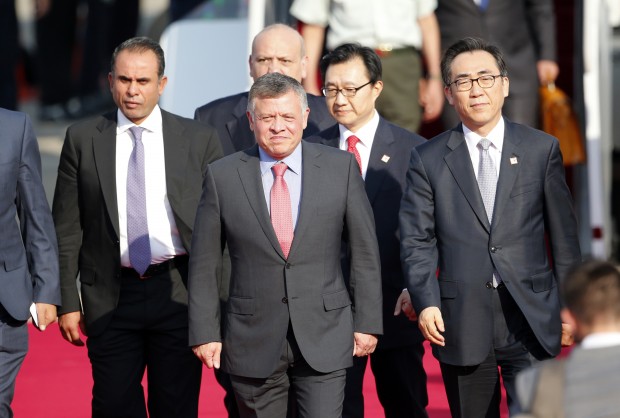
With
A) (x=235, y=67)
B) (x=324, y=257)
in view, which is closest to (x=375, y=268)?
(x=324, y=257)

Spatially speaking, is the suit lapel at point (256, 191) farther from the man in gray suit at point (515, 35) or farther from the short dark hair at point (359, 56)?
the man in gray suit at point (515, 35)

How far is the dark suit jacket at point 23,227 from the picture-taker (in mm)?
5645

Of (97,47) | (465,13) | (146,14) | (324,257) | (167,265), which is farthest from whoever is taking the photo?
(146,14)

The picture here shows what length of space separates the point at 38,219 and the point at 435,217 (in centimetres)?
151

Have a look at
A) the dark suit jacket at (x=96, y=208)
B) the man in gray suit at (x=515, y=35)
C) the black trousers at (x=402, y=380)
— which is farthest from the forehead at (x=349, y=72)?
the man in gray suit at (x=515, y=35)

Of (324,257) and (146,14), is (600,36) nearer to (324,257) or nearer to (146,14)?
(324,257)

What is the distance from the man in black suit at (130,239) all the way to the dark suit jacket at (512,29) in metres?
2.72

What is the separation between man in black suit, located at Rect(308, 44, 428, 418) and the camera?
20.2ft

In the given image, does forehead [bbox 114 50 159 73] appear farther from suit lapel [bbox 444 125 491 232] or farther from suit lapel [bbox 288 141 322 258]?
suit lapel [bbox 444 125 491 232]

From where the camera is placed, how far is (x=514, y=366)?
5547mm

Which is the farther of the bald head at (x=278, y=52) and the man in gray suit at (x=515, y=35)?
the man in gray suit at (x=515, y=35)

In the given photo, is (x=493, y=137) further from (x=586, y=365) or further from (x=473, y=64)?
(x=586, y=365)

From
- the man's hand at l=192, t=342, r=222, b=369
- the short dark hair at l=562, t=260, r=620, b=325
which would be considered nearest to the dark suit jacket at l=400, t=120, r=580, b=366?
the man's hand at l=192, t=342, r=222, b=369

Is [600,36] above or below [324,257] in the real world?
above
